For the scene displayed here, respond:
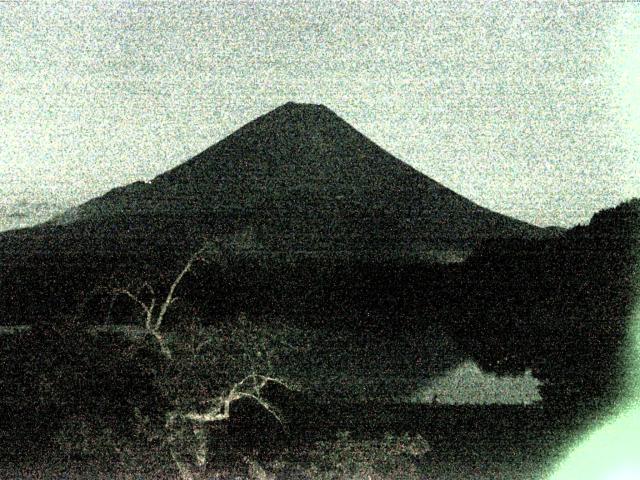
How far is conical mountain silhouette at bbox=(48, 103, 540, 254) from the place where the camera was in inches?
1948

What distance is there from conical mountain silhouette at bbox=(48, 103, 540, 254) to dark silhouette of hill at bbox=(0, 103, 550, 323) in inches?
6.6

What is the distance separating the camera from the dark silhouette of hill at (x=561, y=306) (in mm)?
14141

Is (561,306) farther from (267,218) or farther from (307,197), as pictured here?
(307,197)

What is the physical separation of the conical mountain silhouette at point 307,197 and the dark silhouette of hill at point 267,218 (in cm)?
17

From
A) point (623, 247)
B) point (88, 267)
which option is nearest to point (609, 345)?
point (623, 247)

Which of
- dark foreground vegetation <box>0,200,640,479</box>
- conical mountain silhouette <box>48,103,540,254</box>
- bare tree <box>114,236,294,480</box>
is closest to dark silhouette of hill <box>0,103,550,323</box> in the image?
conical mountain silhouette <box>48,103,540,254</box>

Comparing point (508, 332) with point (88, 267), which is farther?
point (88, 267)

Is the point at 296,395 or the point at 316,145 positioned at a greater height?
the point at 316,145

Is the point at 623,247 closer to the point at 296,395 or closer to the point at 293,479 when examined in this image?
the point at 296,395

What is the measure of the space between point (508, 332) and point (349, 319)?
678 cm

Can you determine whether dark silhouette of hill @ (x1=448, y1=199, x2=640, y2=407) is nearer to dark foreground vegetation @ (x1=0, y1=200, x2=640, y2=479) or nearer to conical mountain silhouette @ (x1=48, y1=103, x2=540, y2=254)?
dark foreground vegetation @ (x1=0, y1=200, x2=640, y2=479)

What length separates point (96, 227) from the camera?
157 feet

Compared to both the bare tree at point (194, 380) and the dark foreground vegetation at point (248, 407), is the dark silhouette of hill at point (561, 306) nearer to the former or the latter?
the dark foreground vegetation at point (248, 407)

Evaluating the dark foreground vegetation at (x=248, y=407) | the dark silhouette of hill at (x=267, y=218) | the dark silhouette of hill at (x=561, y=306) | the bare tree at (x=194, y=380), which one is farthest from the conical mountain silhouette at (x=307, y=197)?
the bare tree at (x=194, y=380)
